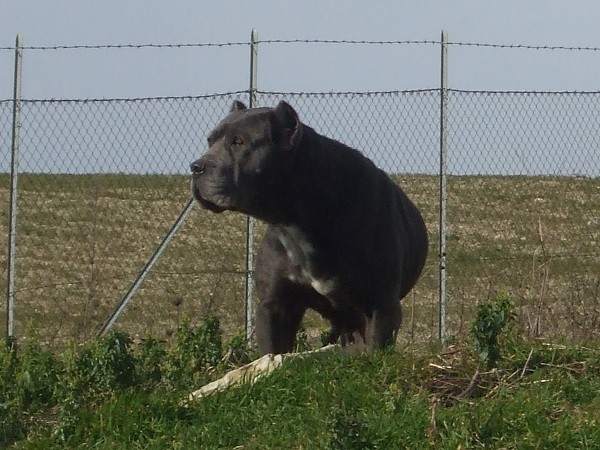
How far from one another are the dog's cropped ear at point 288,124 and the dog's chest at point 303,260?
48cm

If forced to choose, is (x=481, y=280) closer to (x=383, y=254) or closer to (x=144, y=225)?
(x=144, y=225)

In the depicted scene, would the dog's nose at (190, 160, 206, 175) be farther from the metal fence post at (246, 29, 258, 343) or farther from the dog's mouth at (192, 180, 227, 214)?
the metal fence post at (246, 29, 258, 343)

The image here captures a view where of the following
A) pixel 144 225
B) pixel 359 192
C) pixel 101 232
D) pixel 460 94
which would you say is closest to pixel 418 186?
pixel 460 94

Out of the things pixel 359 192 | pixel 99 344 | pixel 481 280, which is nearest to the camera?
pixel 99 344

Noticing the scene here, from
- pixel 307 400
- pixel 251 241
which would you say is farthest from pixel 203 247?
pixel 307 400

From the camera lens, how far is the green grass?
189 inches

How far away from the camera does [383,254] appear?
6.43 metres

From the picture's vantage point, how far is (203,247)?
36.3 feet

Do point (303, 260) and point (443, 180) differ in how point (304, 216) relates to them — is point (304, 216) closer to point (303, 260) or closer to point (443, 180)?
point (303, 260)

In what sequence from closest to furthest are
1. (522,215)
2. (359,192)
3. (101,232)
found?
(359,192) < (522,215) < (101,232)

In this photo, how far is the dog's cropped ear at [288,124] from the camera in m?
6.37

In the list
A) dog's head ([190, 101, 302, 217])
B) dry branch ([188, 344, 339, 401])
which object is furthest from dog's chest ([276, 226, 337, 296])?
dry branch ([188, 344, 339, 401])

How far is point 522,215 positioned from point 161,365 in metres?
5.68

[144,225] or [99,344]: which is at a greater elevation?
[144,225]
